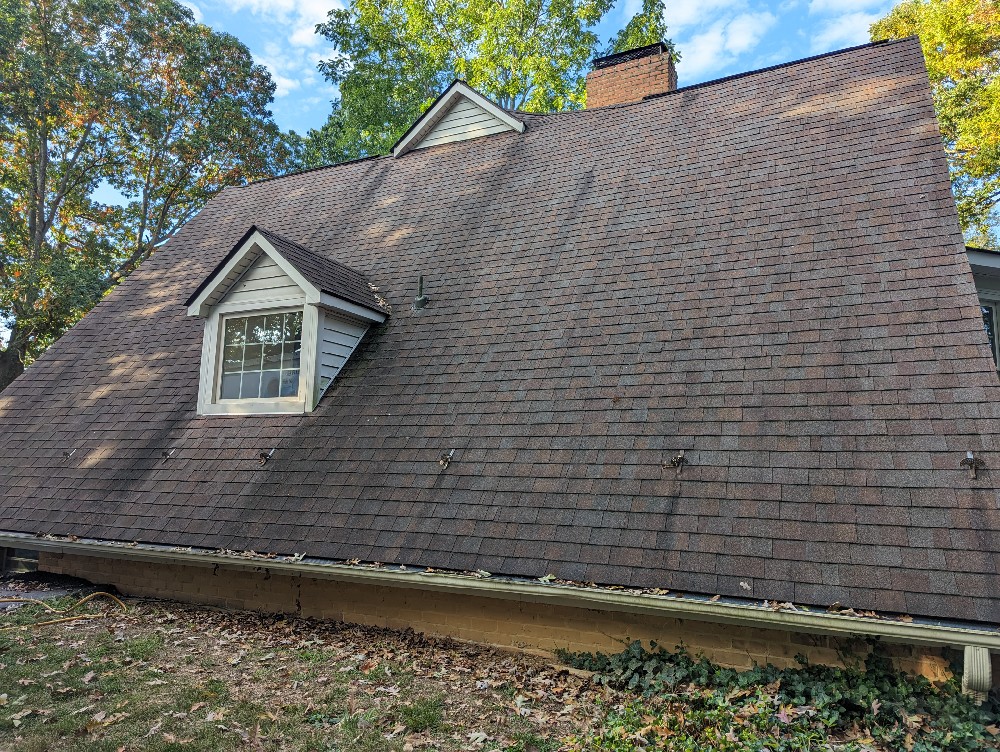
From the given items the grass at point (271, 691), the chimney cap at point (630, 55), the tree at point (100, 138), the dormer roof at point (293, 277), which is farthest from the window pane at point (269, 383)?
the tree at point (100, 138)

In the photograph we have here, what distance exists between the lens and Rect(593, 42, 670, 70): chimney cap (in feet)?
37.3

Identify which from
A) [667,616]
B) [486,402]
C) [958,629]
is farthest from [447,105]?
[958,629]

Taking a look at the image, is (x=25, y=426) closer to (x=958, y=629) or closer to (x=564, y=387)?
(x=564, y=387)

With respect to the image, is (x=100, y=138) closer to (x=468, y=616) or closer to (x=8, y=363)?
(x=8, y=363)

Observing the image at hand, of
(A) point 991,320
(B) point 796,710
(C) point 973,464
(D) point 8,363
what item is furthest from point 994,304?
(D) point 8,363

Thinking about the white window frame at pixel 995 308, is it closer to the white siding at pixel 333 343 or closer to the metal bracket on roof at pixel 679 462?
the metal bracket on roof at pixel 679 462

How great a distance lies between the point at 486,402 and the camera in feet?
21.3

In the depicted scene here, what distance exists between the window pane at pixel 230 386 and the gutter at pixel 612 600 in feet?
7.34

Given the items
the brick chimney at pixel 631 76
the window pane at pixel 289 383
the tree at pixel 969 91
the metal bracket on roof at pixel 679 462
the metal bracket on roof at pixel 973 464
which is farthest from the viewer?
the tree at pixel 969 91

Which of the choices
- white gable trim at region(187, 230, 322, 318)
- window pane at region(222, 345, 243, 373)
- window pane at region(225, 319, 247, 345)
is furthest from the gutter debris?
white gable trim at region(187, 230, 322, 318)

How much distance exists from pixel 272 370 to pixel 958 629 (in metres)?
7.34

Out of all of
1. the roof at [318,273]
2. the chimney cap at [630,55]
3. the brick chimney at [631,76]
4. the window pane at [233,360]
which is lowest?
the window pane at [233,360]

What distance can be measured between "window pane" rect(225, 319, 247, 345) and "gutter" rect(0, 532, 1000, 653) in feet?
9.43

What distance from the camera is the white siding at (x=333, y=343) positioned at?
7605 mm
